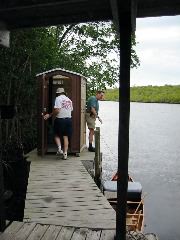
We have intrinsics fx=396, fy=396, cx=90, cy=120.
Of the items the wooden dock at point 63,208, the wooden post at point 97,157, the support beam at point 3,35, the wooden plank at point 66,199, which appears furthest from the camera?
the wooden post at point 97,157

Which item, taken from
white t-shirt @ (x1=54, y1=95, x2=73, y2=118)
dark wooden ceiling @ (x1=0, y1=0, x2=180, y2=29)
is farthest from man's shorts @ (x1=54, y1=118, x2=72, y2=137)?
dark wooden ceiling @ (x1=0, y1=0, x2=180, y2=29)

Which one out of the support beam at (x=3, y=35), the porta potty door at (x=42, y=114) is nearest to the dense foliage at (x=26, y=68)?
the porta potty door at (x=42, y=114)

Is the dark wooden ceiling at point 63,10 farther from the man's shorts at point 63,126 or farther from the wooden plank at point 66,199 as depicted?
the man's shorts at point 63,126

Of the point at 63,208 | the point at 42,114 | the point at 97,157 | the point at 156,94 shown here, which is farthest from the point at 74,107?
the point at 156,94

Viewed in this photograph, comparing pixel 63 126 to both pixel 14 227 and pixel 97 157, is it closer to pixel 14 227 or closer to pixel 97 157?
pixel 97 157

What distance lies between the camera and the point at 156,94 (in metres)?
132

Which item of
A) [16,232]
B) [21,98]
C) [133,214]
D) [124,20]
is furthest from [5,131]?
[124,20]

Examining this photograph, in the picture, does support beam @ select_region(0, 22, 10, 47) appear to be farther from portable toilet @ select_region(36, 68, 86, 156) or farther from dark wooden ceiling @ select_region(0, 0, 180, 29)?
portable toilet @ select_region(36, 68, 86, 156)

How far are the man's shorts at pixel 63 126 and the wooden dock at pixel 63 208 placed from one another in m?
0.84

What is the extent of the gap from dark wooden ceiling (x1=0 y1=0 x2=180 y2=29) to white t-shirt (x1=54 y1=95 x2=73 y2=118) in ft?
16.2

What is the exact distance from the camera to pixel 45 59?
1393cm

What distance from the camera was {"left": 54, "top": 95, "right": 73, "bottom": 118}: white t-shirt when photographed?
9.78m

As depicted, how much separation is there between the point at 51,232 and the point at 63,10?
108 inches

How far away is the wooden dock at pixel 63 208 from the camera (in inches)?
197
